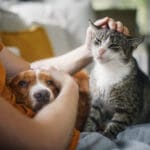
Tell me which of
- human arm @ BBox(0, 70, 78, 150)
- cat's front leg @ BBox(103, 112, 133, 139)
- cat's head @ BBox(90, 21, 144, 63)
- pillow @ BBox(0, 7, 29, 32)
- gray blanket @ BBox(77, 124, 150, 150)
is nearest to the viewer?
human arm @ BBox(0, 70, 78, 150)

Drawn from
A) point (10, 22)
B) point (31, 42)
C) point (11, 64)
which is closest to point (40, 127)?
point (11, 64)

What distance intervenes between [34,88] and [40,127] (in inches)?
11.8

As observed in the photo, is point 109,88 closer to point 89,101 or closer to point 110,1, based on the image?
point 89,101

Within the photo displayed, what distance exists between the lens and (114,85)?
163 centimetres

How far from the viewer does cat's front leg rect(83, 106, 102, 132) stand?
157 cm

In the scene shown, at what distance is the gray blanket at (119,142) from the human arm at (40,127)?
118 mm

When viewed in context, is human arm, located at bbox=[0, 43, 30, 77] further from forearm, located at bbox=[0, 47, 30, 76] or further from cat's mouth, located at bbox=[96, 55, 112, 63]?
cat's mouth, located at bbox=[96, 55, 112, 63]

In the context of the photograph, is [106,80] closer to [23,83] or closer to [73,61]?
[73,61]

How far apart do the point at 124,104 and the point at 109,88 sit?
90 mm

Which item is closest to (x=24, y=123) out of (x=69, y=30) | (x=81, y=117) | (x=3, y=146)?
(x=3, y=146)

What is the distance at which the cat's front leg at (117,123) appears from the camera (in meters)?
1.49

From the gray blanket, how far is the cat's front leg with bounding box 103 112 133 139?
126 millimetres

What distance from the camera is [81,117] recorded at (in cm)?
161

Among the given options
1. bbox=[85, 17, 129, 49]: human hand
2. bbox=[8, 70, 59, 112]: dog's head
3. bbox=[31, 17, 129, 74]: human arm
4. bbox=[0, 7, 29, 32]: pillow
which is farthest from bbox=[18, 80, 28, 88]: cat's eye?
bbox=[0, 7, 29, 32]: pillow
